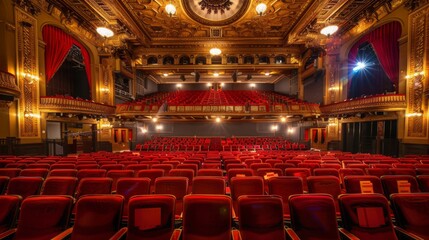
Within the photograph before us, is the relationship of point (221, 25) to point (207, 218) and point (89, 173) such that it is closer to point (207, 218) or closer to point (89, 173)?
point (89, 173)

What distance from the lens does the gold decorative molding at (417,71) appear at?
26.2 ft

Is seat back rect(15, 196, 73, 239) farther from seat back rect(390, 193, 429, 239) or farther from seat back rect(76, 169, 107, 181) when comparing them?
seat back rect(390, 193, 429, 239)

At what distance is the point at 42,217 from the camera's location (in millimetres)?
2109

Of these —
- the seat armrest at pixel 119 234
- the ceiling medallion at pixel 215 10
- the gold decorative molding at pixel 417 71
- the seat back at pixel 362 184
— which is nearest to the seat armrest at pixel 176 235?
the seat armrest at pixel 119 234

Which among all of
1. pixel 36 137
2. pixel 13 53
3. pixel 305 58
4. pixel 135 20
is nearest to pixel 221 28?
pixel 135 20

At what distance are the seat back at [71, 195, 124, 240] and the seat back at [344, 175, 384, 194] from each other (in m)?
3.40

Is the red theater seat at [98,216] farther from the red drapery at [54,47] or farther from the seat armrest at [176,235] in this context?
the red drapery at [54,47]

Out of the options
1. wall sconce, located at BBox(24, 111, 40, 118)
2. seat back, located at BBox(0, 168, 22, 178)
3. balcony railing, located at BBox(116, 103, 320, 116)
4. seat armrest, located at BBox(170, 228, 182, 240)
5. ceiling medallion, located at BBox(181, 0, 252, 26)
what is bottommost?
seat armrest, located at BBox(170, 228, 182, 240)

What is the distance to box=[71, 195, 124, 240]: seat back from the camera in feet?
6.82

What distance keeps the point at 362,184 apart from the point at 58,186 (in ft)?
16.3

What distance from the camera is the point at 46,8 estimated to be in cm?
988

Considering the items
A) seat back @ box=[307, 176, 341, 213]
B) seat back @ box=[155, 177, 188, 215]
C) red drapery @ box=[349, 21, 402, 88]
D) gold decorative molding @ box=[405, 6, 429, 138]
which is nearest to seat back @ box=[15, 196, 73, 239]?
seat back @ box=[155, 177, 188, 215]

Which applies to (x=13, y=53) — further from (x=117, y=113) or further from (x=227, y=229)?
(x=227, y=229)

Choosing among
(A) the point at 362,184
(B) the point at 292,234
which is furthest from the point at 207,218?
(A) the point at 362,184
